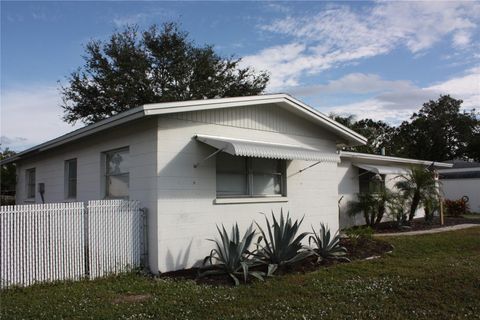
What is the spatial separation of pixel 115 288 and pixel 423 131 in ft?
145

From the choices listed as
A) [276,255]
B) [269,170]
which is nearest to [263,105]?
[269,170]

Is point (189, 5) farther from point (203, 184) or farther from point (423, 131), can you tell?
point (423, 131)

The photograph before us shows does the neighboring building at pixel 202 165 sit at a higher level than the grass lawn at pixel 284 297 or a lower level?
higher

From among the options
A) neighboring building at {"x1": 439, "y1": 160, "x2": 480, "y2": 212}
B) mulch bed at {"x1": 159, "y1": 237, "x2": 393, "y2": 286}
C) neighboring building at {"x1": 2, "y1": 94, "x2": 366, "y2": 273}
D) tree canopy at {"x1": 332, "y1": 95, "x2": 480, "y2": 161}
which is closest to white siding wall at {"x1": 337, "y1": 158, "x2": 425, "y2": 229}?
neighboring building at {"x1": 2, "y1": 94, "x2": 366, "y2": 273}

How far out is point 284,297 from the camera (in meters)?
5.98

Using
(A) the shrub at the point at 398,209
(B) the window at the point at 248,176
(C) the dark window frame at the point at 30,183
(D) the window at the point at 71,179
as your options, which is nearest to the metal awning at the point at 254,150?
(B) the window at the point at 248,176

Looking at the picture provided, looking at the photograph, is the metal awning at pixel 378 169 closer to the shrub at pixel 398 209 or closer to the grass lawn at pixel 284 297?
the shrub at pixel 398 209

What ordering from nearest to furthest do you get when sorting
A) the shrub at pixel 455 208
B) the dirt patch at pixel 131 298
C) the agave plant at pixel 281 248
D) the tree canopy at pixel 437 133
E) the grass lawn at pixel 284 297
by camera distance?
the grass lawn at pixel 284 297 < the dirt patch at pixel 131 298 < the agave plant at pixel 281 248 < the shrub at pixel 455 208 < the tree canopy at pixel 437 133

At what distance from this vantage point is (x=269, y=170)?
10.0 metres

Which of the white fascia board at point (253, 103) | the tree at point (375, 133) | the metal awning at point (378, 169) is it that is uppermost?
the tree at point (375, 133)

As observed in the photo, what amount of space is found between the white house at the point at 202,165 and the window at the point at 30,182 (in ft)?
9.78

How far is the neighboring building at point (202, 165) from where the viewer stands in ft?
25.6

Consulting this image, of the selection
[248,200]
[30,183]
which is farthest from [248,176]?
[30,183]

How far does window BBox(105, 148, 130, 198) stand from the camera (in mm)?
8875
